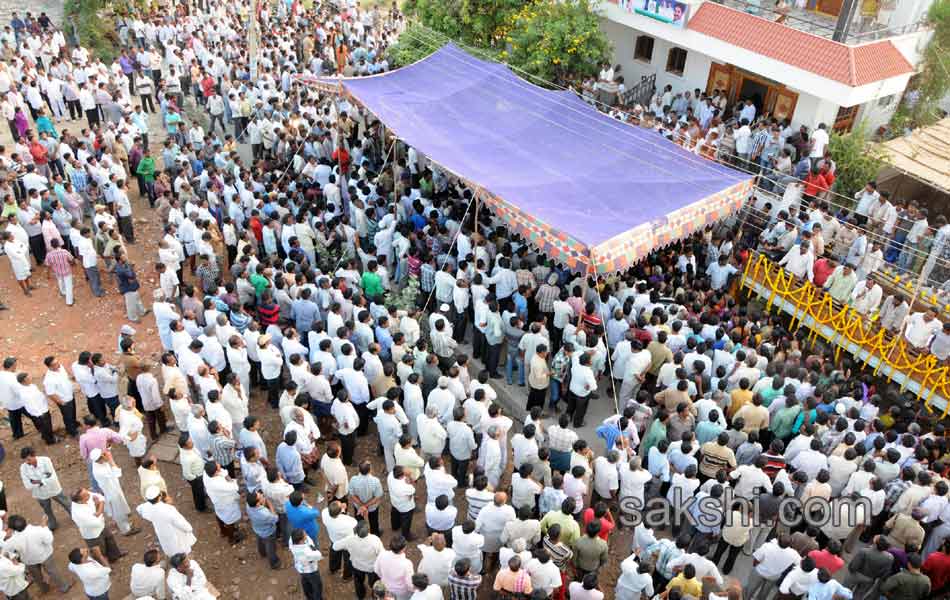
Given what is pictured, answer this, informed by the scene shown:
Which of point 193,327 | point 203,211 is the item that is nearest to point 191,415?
point 193,327

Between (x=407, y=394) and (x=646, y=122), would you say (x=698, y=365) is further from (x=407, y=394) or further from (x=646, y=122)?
(x=646, y=122)

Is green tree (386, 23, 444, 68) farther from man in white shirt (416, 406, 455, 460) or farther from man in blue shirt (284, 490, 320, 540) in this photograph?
man in blue shirt (284, 490, 320, 540)

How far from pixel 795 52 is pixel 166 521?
13925 millimetres

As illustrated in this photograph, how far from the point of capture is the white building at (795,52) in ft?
46.6

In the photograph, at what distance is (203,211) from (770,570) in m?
9.61

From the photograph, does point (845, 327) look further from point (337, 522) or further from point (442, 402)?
point (337, 522)

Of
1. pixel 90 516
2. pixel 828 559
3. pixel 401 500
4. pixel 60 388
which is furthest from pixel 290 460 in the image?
pixel 828 559

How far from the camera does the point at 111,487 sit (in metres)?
7.58

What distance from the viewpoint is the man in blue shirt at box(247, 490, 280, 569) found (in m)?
7.09

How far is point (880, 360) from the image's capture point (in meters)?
10.3

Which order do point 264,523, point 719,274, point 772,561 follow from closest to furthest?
1. point 772,561
2. point 264,523
3. point 719,274

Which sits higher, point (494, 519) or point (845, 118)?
point (845, 118)

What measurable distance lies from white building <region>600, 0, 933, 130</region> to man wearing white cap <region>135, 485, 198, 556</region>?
1331 cm

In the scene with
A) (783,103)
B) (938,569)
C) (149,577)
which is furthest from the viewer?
(783,103)
